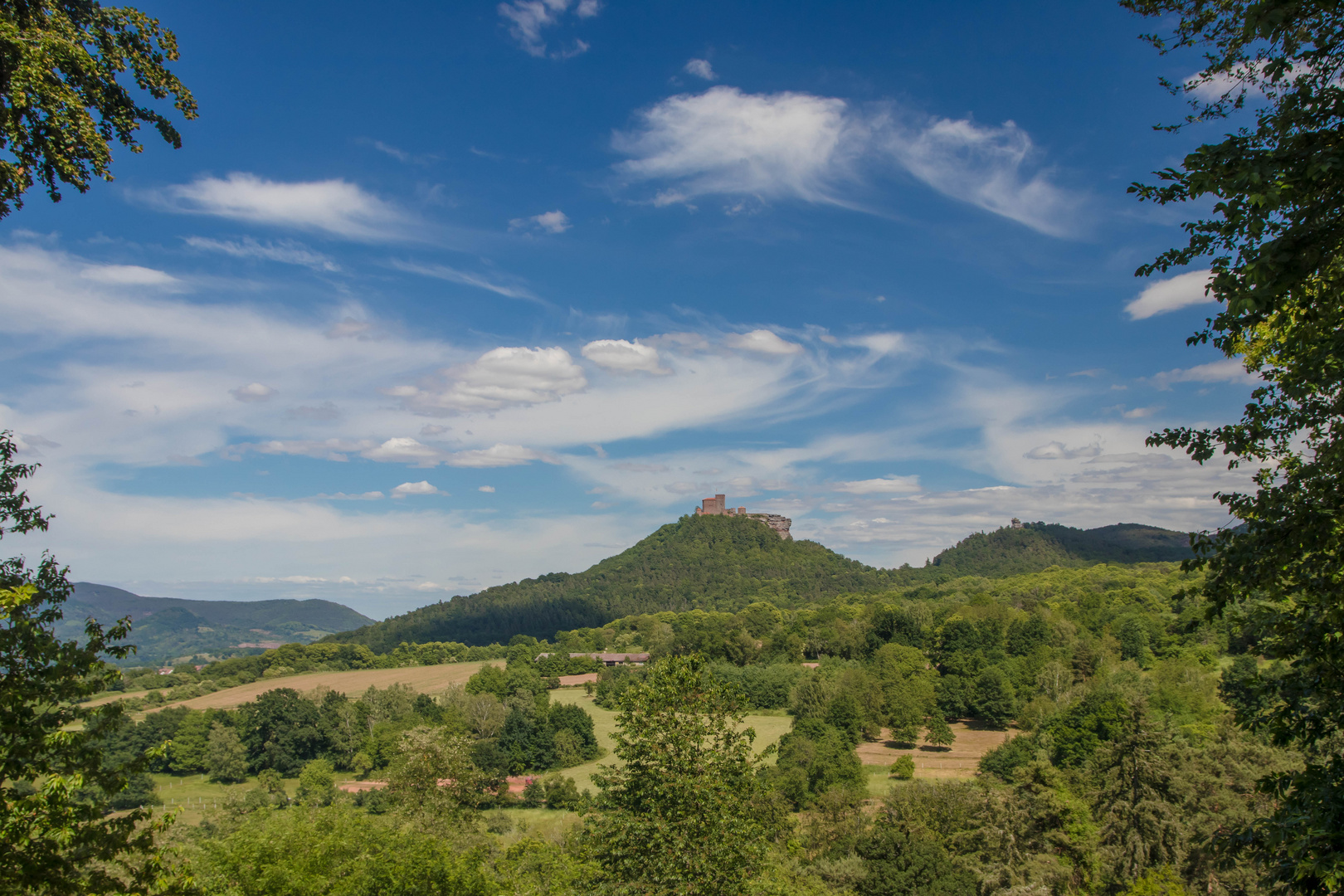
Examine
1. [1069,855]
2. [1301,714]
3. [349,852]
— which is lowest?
[1069,855]

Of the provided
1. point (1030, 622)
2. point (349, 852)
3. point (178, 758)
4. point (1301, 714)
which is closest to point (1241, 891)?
point (1301, 714)

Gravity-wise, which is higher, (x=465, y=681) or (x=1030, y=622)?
(x=1030, y=622)

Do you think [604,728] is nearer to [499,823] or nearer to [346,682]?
[499,823]

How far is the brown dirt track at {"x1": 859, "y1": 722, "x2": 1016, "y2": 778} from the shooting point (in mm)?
50500

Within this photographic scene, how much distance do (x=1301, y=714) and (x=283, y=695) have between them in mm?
81474

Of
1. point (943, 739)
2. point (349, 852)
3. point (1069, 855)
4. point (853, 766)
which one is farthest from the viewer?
point (943, 739)

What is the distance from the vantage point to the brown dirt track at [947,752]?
50.5 metres

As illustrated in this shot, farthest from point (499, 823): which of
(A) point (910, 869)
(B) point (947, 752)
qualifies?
(B) point (947, 752)

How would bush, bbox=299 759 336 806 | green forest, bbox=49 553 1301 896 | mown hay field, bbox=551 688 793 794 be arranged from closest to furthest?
green forest, bbox=49 553 1301 896 < bush, bbox=299 759 336 806 < mown hay field, bbox=551 688 793 794

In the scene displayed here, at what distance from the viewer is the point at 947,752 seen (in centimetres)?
5609

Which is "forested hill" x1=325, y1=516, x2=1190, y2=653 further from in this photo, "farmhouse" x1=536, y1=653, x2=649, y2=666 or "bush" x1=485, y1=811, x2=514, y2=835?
"bush" x1=485, y1=811, x2=514, y2=835

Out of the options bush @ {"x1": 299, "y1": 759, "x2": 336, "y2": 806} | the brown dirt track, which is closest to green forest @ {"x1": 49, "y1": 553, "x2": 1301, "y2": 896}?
bush @ {"x1": 299, "y1": 759, "x2": 336, "y2": 806}

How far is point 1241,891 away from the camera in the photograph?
2419 cm

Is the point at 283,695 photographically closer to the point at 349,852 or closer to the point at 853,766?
the point at 853,766
